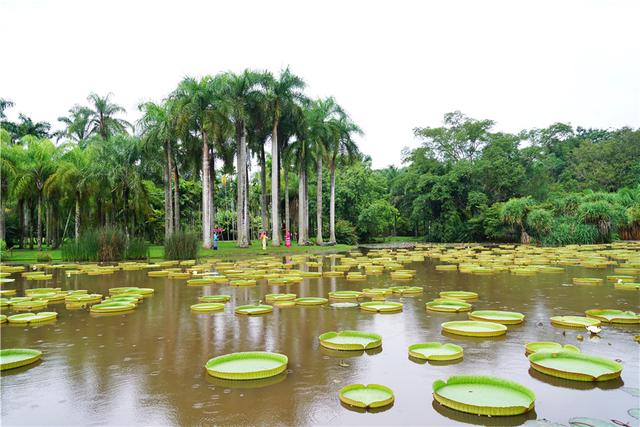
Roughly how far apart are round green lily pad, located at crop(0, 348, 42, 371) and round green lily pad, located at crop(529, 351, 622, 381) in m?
6.54

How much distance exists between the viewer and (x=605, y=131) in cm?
6931

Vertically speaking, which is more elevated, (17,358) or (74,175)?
(74,175)

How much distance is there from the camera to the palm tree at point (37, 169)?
28906 mm

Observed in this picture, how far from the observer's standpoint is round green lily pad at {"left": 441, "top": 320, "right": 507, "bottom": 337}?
7.03 metres

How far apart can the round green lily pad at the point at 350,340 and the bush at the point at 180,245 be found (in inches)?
692

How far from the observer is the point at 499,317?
802 cm

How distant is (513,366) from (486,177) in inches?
1800

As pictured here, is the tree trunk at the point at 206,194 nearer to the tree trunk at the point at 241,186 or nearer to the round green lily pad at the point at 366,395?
the tree trunk at the point at 241,186

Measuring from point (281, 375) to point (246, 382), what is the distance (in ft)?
1.42

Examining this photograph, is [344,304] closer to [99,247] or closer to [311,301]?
[311,301]

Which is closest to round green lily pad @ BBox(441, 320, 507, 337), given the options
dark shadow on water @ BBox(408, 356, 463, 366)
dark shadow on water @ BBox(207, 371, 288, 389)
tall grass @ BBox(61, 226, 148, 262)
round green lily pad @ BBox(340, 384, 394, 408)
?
dark shadow on water @ BBox(408, 356, 463, 366)

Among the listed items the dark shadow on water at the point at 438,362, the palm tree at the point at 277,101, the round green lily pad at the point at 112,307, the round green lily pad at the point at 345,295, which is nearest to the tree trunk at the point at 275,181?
the palm tree at the point at 277,101

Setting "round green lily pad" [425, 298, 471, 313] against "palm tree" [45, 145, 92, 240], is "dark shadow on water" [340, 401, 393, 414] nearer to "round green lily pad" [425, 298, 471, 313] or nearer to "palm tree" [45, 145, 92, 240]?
"round green lily pad" [425, 298, 471, 313]

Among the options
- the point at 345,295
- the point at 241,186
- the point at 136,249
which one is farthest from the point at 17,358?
the point at 241,186
